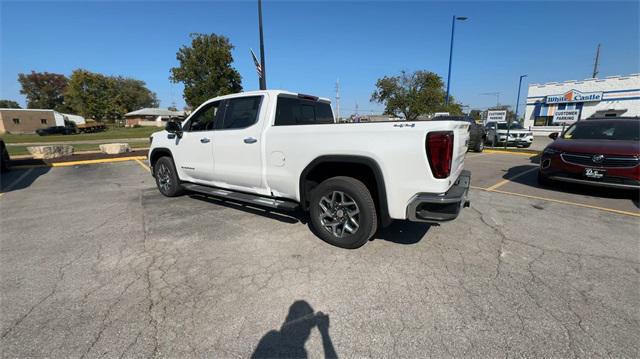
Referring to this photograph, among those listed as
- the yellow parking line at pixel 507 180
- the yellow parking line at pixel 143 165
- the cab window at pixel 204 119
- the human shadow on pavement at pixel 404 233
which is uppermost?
the cab window at pixel 204 119

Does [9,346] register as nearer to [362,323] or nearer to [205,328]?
[205,328]

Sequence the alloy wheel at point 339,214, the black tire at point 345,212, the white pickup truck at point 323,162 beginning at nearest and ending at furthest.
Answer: the white pickup truck at point 323,162 → the black tire at point 345,212 → the alloy wheel at point 339,214

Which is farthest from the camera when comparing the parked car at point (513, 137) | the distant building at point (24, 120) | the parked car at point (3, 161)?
the distant building at point (24, 120)

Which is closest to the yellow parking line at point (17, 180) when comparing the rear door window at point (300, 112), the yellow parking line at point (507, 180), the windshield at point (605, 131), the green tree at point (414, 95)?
the rear door window at point (300, 112)

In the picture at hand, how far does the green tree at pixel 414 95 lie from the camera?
1350 inches

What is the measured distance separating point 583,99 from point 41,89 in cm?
11859

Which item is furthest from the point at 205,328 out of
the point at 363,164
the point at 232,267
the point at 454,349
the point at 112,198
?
the point at 112,198

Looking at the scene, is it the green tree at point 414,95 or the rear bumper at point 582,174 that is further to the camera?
the green tree at point 414,95

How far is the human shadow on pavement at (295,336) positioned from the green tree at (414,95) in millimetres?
34366

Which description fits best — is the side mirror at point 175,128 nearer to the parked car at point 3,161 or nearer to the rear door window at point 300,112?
the rear door window at point 300,112

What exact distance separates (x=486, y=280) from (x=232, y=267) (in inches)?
103

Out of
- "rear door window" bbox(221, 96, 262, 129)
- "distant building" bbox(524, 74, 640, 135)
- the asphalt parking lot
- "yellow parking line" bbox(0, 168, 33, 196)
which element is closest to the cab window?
"rear door window" bbox(221, 96, 262, 129)

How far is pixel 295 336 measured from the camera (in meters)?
2.13

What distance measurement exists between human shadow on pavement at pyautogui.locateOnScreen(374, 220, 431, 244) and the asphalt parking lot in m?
0.03
